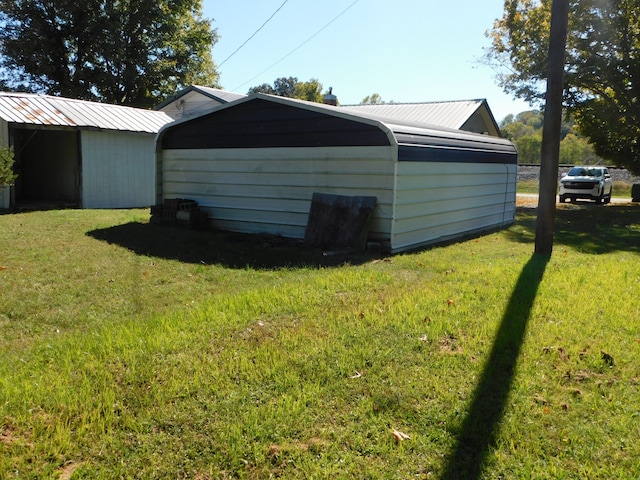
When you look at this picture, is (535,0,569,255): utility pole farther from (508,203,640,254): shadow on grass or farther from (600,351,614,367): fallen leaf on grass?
(600,351,614,367): fallen leaf on grass

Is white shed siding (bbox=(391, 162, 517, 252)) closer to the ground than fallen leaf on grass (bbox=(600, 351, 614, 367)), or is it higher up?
higher up

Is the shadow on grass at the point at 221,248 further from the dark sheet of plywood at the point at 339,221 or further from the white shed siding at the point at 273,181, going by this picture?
the white shed siding at the point at 273,181

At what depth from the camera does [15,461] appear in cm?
272

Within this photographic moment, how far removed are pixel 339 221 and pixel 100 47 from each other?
2857 centimetres

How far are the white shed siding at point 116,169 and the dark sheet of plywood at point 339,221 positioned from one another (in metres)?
9.18

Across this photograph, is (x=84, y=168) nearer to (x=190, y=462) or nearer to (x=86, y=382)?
(x=86, y=382)

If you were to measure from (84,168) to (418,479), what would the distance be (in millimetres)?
15503

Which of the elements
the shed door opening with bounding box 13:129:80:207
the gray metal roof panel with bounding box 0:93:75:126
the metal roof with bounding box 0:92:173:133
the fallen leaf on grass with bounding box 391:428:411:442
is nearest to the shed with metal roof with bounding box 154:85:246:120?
the metal roof with bounding box 0:92:173:133

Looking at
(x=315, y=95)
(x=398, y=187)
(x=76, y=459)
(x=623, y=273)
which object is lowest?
(x=76, y=459)

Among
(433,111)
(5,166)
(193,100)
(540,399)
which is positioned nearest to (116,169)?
(5,166)

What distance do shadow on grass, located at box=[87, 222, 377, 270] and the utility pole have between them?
2.77 metres

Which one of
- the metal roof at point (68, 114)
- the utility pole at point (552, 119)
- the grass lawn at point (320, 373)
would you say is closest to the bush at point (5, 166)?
the metal roof at point (68, 114)

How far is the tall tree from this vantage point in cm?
3077

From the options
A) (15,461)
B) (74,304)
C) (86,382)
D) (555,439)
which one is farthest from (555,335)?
(74,304)
